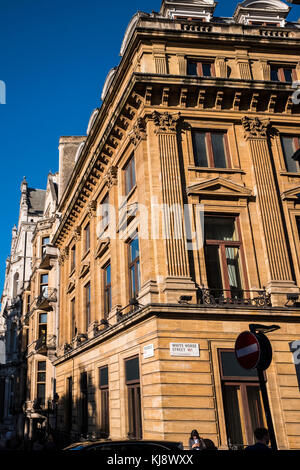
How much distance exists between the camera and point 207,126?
748 inches

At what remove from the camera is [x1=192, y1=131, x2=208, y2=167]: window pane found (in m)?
18.5

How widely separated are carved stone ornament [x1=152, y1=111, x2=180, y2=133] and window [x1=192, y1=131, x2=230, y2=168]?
1.17m

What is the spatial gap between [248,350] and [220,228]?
11.1 metres

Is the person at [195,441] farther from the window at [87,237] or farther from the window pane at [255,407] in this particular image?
the window at [87,237]

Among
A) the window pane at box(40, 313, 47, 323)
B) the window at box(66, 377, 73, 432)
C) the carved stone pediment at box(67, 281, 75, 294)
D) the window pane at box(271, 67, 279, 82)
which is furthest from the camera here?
the window pane at box(40, 313, 47, 323)

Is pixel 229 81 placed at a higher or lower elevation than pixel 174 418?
higher

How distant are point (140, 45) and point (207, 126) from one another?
4781 mm

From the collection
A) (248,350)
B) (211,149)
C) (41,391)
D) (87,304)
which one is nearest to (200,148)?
(211,149)

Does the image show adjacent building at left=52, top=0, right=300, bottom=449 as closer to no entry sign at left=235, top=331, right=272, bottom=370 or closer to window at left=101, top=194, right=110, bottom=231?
window at left=101, top=194, right=110, bottom=231

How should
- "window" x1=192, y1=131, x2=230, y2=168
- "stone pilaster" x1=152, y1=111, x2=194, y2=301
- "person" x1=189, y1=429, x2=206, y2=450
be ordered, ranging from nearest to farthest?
"person" x1=189, y1=429, x2=206, y2=450
"stone pilaster" x1=152, y1=111, x2=194, y2=301
"window" x1=192, y1=131, x2=230, y2=168

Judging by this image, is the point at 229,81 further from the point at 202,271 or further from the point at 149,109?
the point at 202,271

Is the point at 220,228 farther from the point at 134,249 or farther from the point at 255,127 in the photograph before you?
the point at 255,127

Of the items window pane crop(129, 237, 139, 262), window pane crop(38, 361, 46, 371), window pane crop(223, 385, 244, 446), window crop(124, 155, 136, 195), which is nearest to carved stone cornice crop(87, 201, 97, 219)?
window crop(124, 155, 136, 195)

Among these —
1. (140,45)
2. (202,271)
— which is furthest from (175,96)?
(202,271)
